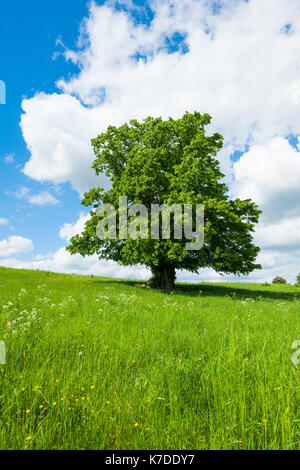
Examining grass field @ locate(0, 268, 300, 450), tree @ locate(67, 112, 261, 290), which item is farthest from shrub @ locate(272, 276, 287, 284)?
grass field @ locate(0, 268, 300, 450)

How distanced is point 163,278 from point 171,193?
900 centimetres

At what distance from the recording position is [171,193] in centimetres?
2020

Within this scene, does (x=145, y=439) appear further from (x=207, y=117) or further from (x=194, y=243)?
(x=207, y=117)

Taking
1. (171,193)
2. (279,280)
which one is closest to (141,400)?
(171,193)

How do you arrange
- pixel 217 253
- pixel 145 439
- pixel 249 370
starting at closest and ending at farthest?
pixel 145 439 < pixel 249 370 < pixel 217 253

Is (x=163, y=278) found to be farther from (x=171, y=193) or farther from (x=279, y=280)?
(x=279, y=280)

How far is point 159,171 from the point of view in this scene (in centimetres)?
2255

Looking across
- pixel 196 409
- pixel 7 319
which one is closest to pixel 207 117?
pixel 7 319

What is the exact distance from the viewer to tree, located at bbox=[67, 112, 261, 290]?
2039 centimetres

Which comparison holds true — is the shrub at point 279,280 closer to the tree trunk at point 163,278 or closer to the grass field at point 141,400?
the tree trunk at point 163,278

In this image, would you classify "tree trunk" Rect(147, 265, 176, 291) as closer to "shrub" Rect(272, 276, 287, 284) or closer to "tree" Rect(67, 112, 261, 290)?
"tree" Rect(67, 112, 261, 290)
